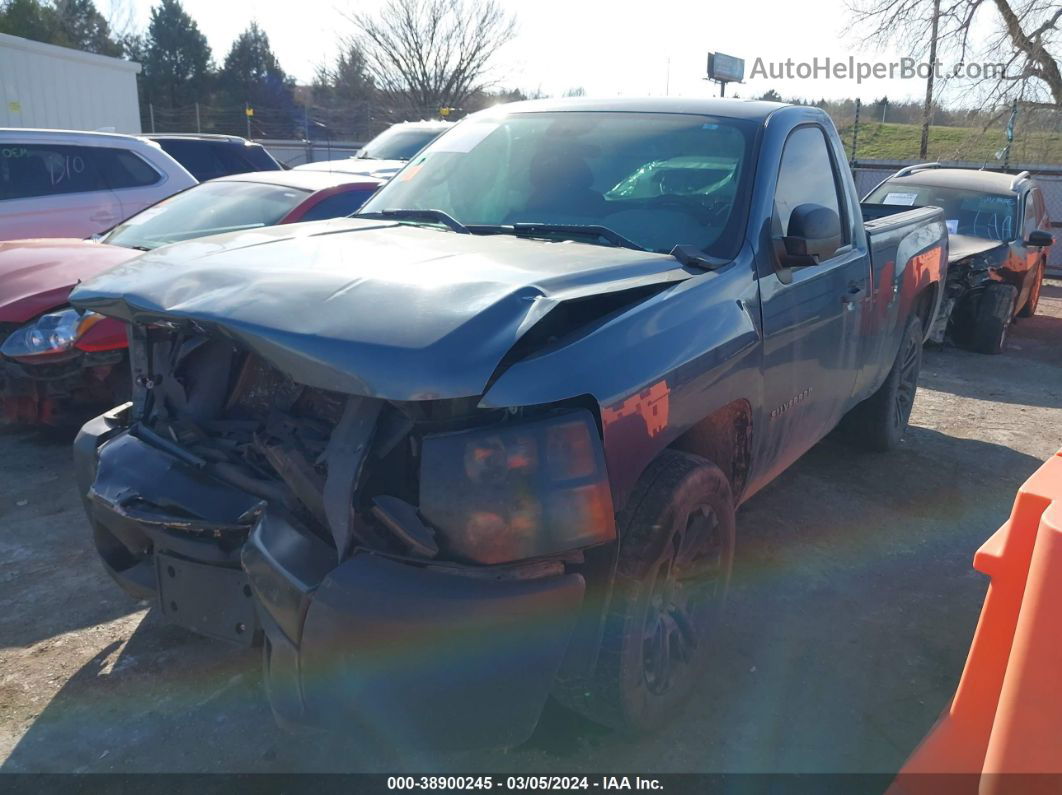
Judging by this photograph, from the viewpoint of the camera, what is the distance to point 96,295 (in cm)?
281

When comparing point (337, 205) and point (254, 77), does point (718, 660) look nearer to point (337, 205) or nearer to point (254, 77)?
point (337, 205)

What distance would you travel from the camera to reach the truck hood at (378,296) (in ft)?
7.14

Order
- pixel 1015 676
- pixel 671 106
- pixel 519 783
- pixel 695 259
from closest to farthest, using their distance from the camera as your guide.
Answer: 1. pixel 1015 676
2. pixel 519 783
3. pixel 695 259
4. pixel 671 106

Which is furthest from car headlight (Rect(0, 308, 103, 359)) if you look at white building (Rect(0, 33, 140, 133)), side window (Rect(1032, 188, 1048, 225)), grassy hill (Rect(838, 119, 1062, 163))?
grassy hill (Rect(838, 119, 1062, 163))

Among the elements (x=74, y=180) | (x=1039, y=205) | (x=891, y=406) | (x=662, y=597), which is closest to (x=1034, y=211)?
(x=1039, y=205)

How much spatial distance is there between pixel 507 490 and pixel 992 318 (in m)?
8.41

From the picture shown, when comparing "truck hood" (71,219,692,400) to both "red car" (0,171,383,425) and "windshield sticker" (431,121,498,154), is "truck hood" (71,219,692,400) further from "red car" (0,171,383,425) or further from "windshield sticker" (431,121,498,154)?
"red car" (0,171,383,425)

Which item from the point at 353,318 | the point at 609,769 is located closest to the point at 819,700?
the point at 609,769

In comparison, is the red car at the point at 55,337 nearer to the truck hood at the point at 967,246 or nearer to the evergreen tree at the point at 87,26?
the truck hood at the point at 967,246

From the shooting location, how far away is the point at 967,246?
9281mm

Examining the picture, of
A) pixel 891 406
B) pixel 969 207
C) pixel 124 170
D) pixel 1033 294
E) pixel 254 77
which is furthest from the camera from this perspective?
pixel 254 77

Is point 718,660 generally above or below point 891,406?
below

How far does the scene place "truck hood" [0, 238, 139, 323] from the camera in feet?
15.8

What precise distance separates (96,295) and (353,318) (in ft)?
3.39
